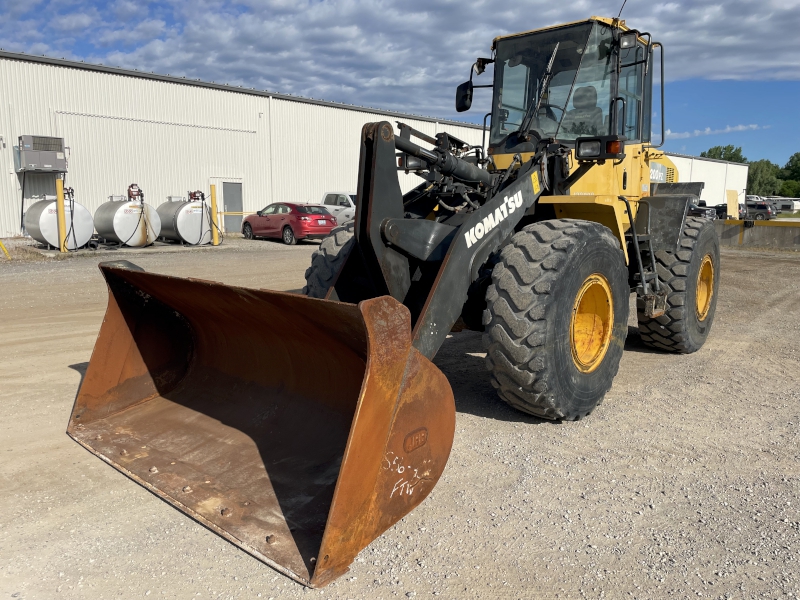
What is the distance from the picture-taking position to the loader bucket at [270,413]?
2668 millimetres

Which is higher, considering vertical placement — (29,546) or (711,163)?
(711,163)

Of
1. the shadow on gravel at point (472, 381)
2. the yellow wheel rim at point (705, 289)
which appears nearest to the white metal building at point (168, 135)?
the shadow on gravel at point (472, 381)

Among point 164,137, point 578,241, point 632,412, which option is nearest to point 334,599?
point 578,241

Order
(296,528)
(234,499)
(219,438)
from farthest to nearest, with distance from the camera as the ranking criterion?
(219,438) < (234,499) < (296,528)

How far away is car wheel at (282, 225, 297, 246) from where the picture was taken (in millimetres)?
20750

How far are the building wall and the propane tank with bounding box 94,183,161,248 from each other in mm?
39548

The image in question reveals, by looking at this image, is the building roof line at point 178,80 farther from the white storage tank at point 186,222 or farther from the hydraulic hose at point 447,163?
→ the hydraulic hose at point 447,163

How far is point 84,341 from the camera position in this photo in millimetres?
6594

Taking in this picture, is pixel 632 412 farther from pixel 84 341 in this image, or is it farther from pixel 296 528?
pixel 84 341

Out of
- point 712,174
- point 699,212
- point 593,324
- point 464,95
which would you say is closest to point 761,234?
point 699,212

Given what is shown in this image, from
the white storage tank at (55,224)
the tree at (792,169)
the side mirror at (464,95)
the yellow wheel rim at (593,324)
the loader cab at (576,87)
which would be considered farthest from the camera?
the tree at (792,169)

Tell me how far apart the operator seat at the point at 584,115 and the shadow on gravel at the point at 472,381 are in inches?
77.6

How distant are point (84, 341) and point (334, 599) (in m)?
5.13

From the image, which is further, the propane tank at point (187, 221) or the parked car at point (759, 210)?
the parked car at point (759, 210)
